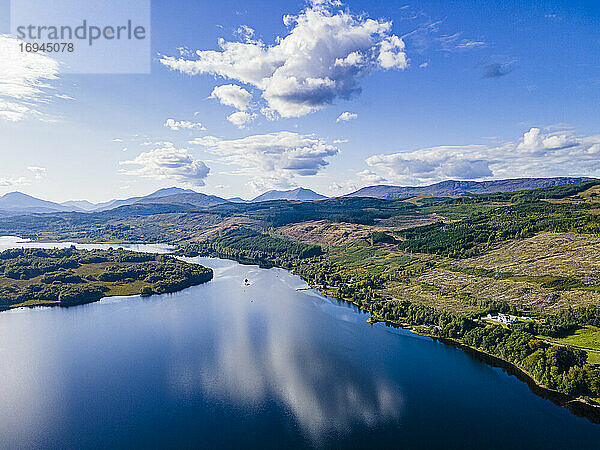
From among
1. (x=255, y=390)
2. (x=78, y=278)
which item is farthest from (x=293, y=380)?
(x=78, y=278)

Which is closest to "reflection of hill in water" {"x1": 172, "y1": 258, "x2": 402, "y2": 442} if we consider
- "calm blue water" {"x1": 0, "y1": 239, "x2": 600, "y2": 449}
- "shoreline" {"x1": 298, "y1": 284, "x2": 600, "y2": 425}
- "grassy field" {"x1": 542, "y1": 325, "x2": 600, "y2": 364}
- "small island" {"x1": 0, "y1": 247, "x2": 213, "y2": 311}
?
"calm blue water" {"x1": 0, "y1": 239, "x2": 600, "y2": 449}

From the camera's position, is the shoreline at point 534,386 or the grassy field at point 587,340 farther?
the grassy field at point 587,340

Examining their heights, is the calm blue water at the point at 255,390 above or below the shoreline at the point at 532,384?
below

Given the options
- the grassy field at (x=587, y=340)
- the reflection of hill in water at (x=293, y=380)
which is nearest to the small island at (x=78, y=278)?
the reflection of hill in water at (x=293, y=380)

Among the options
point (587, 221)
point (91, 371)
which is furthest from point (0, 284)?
point (587, 221)

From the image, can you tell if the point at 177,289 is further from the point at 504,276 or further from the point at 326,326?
the point at 504,276

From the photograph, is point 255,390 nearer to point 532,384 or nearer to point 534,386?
point 534,386

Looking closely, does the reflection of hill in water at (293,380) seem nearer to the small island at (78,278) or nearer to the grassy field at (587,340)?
the grassy field at (587,340)
